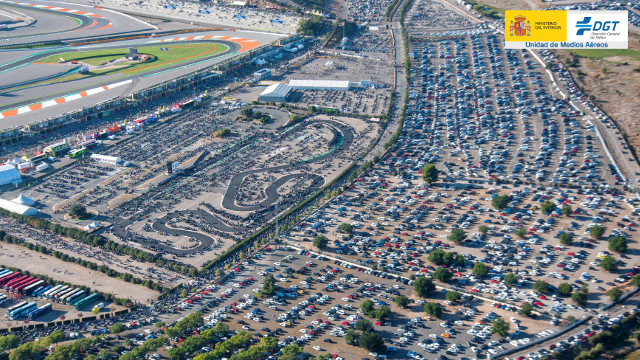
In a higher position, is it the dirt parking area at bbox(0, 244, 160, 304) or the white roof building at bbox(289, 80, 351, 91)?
the white roof building at bbox(289, 80, 351, 91)

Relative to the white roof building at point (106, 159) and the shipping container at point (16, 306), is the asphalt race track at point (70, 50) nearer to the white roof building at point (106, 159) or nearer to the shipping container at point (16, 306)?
the white roof building at point (106, 159)

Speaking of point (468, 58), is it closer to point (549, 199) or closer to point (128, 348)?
point (549, 199)

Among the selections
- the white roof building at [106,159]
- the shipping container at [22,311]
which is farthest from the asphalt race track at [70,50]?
the shipping container at [22,311]

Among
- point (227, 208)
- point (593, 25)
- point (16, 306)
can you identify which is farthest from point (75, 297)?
point (593, 25)

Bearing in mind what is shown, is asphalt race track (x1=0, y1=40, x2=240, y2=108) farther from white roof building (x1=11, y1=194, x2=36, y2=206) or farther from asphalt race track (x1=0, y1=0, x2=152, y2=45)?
white roof building (x1=11, y1=194, x2=36, y2=206)

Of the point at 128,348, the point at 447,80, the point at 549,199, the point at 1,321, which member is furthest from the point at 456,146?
the point at 1,321

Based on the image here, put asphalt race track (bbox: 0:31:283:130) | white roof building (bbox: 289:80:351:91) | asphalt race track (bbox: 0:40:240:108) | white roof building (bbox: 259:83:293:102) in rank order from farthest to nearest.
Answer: white roof building (bbox: 289:80:351:91) → white roof building (bbox: 259:83:293:102) → asphalt race track (bbox: 0:40:240:108) → asphalt race track (bbox: 0:31:283:130)

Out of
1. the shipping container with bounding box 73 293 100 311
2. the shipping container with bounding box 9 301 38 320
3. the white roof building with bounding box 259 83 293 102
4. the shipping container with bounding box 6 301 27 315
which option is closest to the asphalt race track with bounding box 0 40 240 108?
the white roof building with bounding box 259 83 293 102
